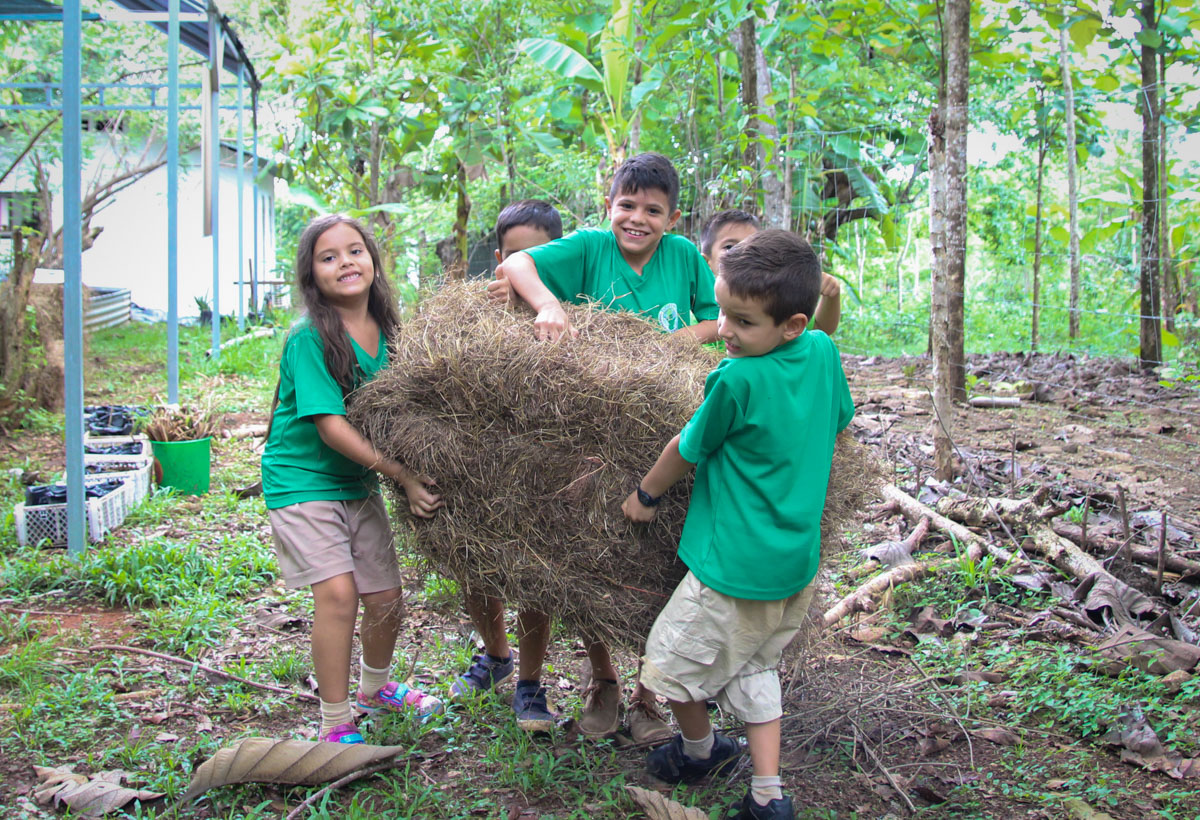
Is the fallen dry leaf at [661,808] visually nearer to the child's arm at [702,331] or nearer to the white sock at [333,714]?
the white sock at [333,714]

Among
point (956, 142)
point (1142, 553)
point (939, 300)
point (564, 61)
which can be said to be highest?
point (564, 61)

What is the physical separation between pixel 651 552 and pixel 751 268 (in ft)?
2.60

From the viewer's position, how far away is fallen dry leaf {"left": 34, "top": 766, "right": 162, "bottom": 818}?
2.45 m

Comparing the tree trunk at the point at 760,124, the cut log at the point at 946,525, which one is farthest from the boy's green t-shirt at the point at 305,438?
the tree trunk at the point at 760,124

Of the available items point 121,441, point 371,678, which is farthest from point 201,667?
point 121,441

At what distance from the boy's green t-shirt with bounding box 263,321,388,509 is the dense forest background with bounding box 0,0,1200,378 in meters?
0.58

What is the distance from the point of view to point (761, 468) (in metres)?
2.19

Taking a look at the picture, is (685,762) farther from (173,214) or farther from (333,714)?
(173,214)

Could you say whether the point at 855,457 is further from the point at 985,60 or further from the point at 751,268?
the point at 985,60

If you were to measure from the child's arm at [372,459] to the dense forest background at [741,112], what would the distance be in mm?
729

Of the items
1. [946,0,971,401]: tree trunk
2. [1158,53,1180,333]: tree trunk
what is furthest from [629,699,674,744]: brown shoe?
[1158,53,1180,333]: tree trunk

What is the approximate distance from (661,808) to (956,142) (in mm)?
5051

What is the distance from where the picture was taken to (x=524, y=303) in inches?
110

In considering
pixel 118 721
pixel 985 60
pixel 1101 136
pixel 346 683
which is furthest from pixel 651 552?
pixel 1101 136
